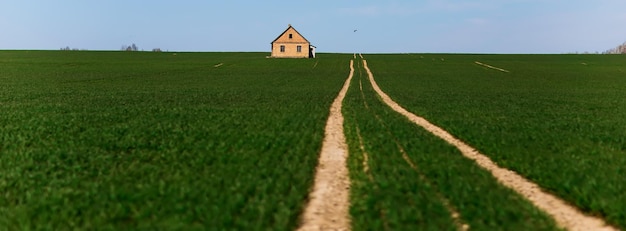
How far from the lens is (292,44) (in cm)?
11450

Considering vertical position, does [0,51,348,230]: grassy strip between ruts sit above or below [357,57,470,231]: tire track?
above

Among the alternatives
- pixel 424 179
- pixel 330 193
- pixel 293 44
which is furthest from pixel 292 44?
pixel 330 193

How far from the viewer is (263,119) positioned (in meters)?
20.3

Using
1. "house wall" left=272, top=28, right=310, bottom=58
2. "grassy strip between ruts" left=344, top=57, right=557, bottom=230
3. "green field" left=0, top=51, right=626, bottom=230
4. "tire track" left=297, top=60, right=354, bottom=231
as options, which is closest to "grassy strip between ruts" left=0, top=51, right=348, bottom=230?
"green field" left=0, top=51, right=626, bottom=230

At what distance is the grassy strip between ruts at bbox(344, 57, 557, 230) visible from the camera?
7882 mm

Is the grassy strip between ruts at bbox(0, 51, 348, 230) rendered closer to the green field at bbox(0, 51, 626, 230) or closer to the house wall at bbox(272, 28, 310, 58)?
the green field at bbox(0, 51, 626, 230)

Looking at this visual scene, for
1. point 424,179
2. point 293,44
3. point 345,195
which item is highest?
point 293,44

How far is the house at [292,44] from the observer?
374ft

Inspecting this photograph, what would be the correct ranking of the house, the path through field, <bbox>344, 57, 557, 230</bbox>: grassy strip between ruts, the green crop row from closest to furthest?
1. <bbox>344, 57, 557, 230</bbox>: grassy strip between ruts
2. the path through field
3. the green crop row
4. the house

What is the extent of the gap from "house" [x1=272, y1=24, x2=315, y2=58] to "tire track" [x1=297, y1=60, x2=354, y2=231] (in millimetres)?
99994

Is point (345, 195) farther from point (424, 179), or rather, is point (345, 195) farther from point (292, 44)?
point (292, 44)

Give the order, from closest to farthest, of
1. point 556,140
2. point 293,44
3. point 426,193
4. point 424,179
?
point 426,193 < point 424,179 < point 556,140 < point 293,44

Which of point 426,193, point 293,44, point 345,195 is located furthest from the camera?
point 293,44

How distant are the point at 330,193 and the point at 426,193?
196 centimetres
